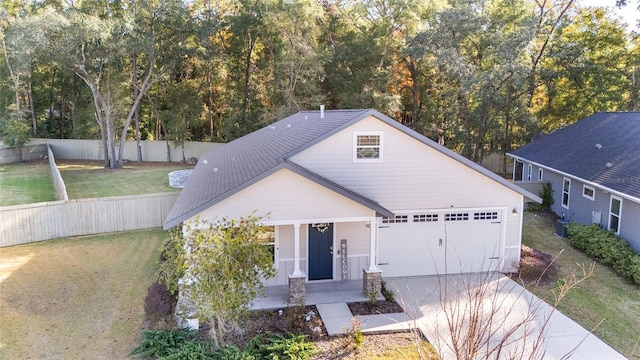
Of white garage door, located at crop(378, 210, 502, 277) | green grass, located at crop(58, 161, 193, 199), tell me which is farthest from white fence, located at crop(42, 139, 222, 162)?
white garage door, located at crop(378, 210, 502, 277)

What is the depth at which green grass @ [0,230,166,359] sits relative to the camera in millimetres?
9867

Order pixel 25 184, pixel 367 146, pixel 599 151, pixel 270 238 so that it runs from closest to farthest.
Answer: pixel 270 238 < pixel 367 146 < pixel 599 151 < pixel 25 184

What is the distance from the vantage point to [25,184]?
25672mm

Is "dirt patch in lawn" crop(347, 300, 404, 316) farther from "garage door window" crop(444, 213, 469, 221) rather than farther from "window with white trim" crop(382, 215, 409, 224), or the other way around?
"garage door window" crop(444, 213, 469, 221)

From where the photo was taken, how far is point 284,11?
3014 centimetres

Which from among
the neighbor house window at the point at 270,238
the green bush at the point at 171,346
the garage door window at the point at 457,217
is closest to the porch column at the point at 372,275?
the neighbor house window at the point at 270,238

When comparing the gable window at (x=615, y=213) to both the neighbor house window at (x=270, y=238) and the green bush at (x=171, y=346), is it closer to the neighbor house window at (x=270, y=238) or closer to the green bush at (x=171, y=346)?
the neighbor house window at (x=270, y=238)

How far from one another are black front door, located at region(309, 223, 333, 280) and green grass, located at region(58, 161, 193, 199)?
14.6 m

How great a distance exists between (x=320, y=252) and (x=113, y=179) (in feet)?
65.0

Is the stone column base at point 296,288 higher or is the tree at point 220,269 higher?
the tree at point 220,269

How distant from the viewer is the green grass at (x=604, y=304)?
1059 cm

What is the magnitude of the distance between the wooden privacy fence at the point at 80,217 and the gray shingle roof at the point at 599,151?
1567cm

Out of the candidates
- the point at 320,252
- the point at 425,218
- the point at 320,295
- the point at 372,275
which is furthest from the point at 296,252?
the point at 425,218

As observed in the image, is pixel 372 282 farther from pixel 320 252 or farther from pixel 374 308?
pixel 320 252
